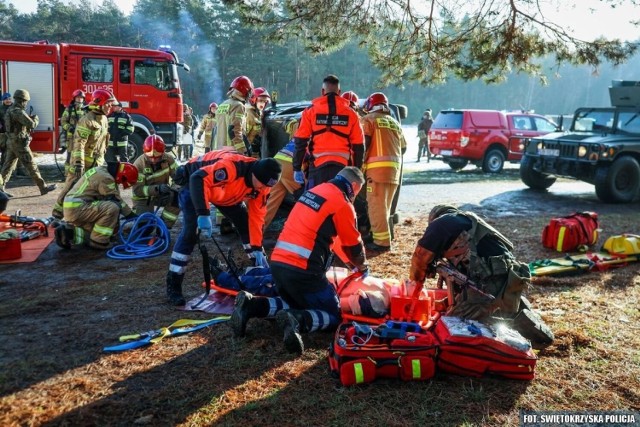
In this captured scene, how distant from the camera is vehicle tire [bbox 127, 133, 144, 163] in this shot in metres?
12.3

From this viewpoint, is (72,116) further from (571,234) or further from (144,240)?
(571,234)

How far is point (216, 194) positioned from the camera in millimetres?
4559

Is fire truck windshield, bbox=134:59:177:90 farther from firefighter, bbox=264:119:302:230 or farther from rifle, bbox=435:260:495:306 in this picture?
rifle, bbox=435:260:495:306

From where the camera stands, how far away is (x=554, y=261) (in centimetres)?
563

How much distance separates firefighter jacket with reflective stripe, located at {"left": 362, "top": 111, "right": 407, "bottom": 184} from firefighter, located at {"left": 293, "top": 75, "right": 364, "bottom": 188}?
445mm

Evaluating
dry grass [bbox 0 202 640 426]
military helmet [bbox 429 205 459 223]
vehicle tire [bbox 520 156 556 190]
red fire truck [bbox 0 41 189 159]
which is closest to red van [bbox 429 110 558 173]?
vehicle tire [bbox 520 156 556 190]

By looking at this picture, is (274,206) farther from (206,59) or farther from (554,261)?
(206,59)

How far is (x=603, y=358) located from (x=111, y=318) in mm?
3661

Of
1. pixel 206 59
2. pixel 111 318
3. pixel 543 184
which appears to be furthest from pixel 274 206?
pixel 206 59

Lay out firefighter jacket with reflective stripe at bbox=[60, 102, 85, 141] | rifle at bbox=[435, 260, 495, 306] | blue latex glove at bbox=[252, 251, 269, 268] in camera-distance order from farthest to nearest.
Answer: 1. firefighter jacket with reflective stripe at bbox=[60, 102, 85, 141]
2. blue latex glove at bbox=[252, 251, 269, 268]
3. rifle at bbox=[435, 260, 495, 306]

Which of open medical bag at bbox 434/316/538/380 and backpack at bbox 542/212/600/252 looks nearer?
open medical bag at bbox 434/316/538/380

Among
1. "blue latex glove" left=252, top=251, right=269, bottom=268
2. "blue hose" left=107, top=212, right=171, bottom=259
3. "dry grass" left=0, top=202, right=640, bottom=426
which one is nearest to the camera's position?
"dry grass" left=0, top=202, right=640, bottom=426

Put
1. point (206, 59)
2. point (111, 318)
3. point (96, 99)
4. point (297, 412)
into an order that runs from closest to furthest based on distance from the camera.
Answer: point (297, 412)
point (111, 318)
point (96, 99)
point (206, 59)

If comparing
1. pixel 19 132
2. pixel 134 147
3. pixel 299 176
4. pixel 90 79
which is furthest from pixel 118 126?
pixel 299 176
